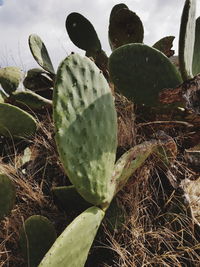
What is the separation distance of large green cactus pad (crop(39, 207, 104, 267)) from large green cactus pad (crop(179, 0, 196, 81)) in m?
0.63

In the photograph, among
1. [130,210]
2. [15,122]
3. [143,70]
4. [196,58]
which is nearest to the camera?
[130,210]

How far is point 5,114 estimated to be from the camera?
131cm

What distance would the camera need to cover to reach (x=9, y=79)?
5.47ft

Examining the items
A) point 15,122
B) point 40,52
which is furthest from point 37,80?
point 15,122

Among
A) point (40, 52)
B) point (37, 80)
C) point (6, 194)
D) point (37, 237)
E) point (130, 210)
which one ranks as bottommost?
point (130, 210)

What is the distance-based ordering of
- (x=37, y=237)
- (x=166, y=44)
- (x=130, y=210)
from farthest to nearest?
(x=166, y=44) < (x=130, y=210) < (x=37, y=237)

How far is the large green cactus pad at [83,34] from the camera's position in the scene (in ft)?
6.23

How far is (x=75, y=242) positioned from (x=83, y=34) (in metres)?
1.37

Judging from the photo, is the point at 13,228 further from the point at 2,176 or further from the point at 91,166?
the point at 91,166

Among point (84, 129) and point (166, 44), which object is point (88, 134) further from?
point (166, 44)

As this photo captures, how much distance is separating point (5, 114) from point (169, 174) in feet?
2.10

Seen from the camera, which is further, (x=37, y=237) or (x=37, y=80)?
(x=37, y=80)

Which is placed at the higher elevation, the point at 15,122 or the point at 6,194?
the point at 15,122

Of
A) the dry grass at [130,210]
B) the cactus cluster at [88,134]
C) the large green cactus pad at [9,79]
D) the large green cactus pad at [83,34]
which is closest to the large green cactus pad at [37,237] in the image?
the cactus cluster at [88,134]
